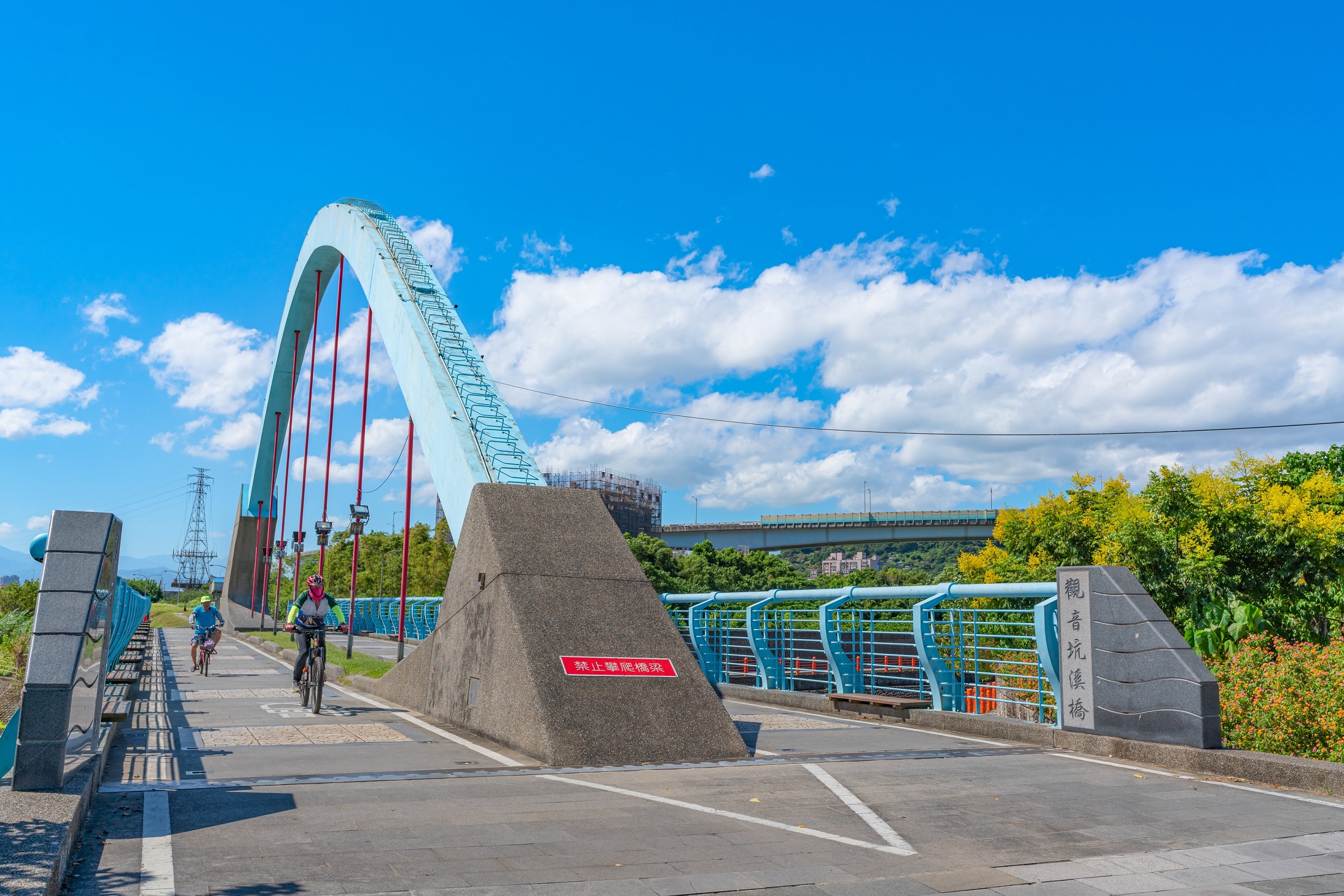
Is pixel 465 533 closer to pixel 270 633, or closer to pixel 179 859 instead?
pixel 179 859

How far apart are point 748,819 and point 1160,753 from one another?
415cm

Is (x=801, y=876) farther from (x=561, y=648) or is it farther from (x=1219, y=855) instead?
(x=561, y=648)

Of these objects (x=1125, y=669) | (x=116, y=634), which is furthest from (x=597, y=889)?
(x=116, y=634)

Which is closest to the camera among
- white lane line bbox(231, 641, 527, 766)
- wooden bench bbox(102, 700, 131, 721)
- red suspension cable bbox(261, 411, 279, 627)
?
white lane line bbox(231, 641, 527, 766)

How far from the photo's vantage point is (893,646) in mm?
12219

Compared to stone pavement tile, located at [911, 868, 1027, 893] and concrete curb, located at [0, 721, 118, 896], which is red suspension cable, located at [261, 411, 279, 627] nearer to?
concrete curb, located at [0, 721, 118, 896]

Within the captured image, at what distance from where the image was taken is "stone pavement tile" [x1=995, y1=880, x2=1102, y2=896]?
15.3 ft

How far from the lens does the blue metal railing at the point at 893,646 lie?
10234 millimetres

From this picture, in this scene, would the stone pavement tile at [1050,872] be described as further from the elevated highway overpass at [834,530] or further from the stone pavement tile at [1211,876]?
the elevated highway overpass at [834,530]

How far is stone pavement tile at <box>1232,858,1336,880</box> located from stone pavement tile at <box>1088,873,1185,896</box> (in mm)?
515

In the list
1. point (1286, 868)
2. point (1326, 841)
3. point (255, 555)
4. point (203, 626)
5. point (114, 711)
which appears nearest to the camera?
point (1286, 868)

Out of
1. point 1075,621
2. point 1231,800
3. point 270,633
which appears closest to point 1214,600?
point 1075,621

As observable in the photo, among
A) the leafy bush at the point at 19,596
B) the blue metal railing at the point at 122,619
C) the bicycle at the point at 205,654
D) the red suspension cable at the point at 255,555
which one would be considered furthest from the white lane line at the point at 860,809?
the red suspension cable at the point at 255,555

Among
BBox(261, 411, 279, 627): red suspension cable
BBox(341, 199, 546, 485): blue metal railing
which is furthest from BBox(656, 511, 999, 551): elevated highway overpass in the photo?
Answer: BBox(341, 199, 546, 485): blue metal railing
